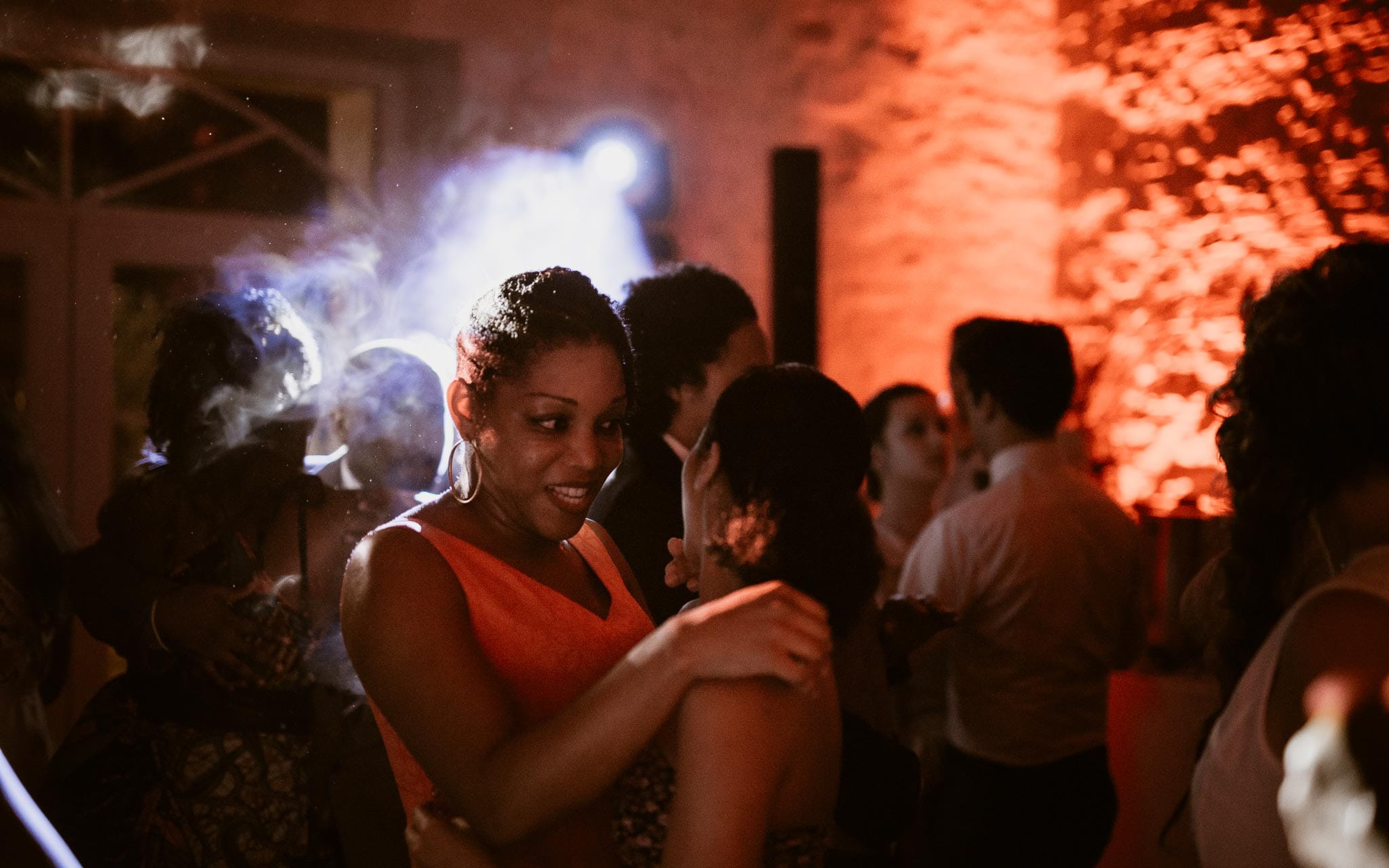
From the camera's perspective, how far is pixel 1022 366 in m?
2.91

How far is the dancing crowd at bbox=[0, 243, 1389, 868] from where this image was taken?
1.19 meters

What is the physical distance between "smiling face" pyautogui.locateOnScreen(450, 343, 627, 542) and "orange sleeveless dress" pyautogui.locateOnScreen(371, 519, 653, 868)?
92mm

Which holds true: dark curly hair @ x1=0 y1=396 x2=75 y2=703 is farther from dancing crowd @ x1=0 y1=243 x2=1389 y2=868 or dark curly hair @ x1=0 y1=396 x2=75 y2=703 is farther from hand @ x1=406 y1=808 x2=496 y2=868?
hand @ x1=406 y1=808 x2=496 y2=868

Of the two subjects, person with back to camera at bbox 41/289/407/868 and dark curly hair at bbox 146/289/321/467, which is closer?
person with back to camera at bbox 41/289/407/868

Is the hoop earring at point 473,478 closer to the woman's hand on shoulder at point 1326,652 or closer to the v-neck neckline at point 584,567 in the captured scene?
the v-neck neckline at point 584,567

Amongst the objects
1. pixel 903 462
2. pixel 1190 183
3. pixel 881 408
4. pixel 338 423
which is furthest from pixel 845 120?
pixel 338 423

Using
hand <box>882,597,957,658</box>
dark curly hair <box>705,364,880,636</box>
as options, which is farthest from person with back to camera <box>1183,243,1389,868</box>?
hand <box>882,597,957,658</box>

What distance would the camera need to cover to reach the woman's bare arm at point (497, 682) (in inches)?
45.6

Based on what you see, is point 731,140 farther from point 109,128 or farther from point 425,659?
point 425,659

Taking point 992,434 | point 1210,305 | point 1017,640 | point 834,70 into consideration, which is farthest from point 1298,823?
point 834,70

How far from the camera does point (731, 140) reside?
4.80 meters

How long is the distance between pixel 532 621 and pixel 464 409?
0.31 meters

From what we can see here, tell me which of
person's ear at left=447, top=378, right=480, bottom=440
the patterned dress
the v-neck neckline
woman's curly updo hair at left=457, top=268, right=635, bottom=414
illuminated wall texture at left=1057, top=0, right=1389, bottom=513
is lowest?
the patterned dress

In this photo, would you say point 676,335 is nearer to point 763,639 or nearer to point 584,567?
point 584,567
